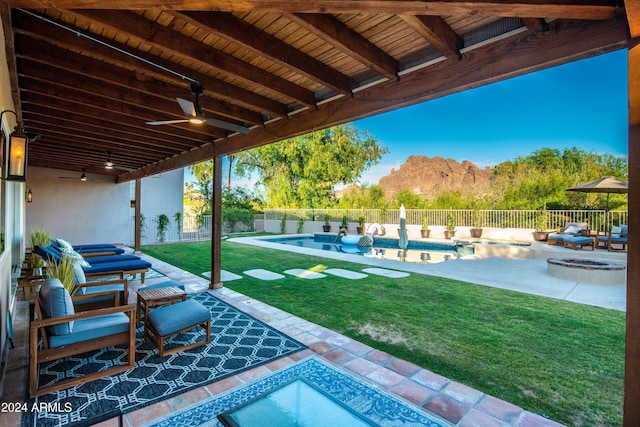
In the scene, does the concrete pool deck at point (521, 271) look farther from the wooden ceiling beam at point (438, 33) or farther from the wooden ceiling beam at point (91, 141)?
the wooden ceiling beam at point (91, 141)

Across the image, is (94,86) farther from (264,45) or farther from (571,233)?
(571,233)

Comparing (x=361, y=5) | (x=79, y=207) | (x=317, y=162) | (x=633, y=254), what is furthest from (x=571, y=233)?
(x=79, y=207)

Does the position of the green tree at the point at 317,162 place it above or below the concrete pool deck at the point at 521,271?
above

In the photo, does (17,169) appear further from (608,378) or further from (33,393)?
(608,378)

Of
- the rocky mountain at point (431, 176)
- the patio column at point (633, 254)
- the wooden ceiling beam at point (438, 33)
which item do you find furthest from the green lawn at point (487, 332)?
the rocky mountain at point (431, 176)

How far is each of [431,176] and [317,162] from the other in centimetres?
1998

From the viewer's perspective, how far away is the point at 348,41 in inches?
99.1

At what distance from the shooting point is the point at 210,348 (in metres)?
3.38

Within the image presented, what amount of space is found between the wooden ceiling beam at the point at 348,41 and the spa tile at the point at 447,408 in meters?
2.85

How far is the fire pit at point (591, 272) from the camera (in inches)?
234

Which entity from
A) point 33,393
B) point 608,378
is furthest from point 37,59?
point 608,378

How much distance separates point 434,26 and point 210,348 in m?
3.67

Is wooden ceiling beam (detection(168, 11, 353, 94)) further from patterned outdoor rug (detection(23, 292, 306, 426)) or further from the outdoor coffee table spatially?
the outdoor coffee table

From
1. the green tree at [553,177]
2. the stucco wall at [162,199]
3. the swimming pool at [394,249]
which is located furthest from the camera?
the green tree at [553,177]
